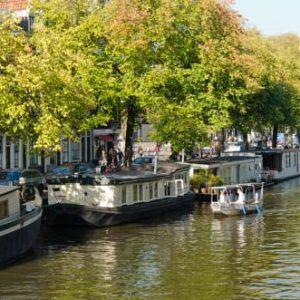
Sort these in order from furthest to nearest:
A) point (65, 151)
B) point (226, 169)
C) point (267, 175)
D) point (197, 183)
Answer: point (267, 175), point (65, 151), point (226, 169), point (197, 183)

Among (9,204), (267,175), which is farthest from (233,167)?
(9,204)

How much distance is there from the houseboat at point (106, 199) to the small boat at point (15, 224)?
246 inches

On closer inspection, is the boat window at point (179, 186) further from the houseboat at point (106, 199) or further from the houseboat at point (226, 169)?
the houseboat at point (226, 169)

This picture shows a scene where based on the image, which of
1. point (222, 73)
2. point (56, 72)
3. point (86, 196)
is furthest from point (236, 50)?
point (56, 72)

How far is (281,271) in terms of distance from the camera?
94.4ft

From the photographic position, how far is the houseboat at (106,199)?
39844 millimetres

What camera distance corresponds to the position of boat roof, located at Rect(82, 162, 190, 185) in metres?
41.4

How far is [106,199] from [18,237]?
39.0ft

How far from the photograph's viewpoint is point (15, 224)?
97.5 feet

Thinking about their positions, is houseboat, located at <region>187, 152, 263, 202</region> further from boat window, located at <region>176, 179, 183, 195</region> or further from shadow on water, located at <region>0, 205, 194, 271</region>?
shadow on water, located at <region>0, 205, 194, 271</region>

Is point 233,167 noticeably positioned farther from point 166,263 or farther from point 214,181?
point 166,263

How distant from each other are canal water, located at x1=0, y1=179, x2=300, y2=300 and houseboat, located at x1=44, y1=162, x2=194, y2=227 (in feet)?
2.57

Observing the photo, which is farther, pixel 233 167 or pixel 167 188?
pixel 233 167

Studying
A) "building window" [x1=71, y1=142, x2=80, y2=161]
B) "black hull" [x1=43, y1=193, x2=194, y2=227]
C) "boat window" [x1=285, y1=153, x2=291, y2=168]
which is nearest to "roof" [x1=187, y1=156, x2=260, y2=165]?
"boat window" [x1=285, y1=153, x2=291, y2=168]
